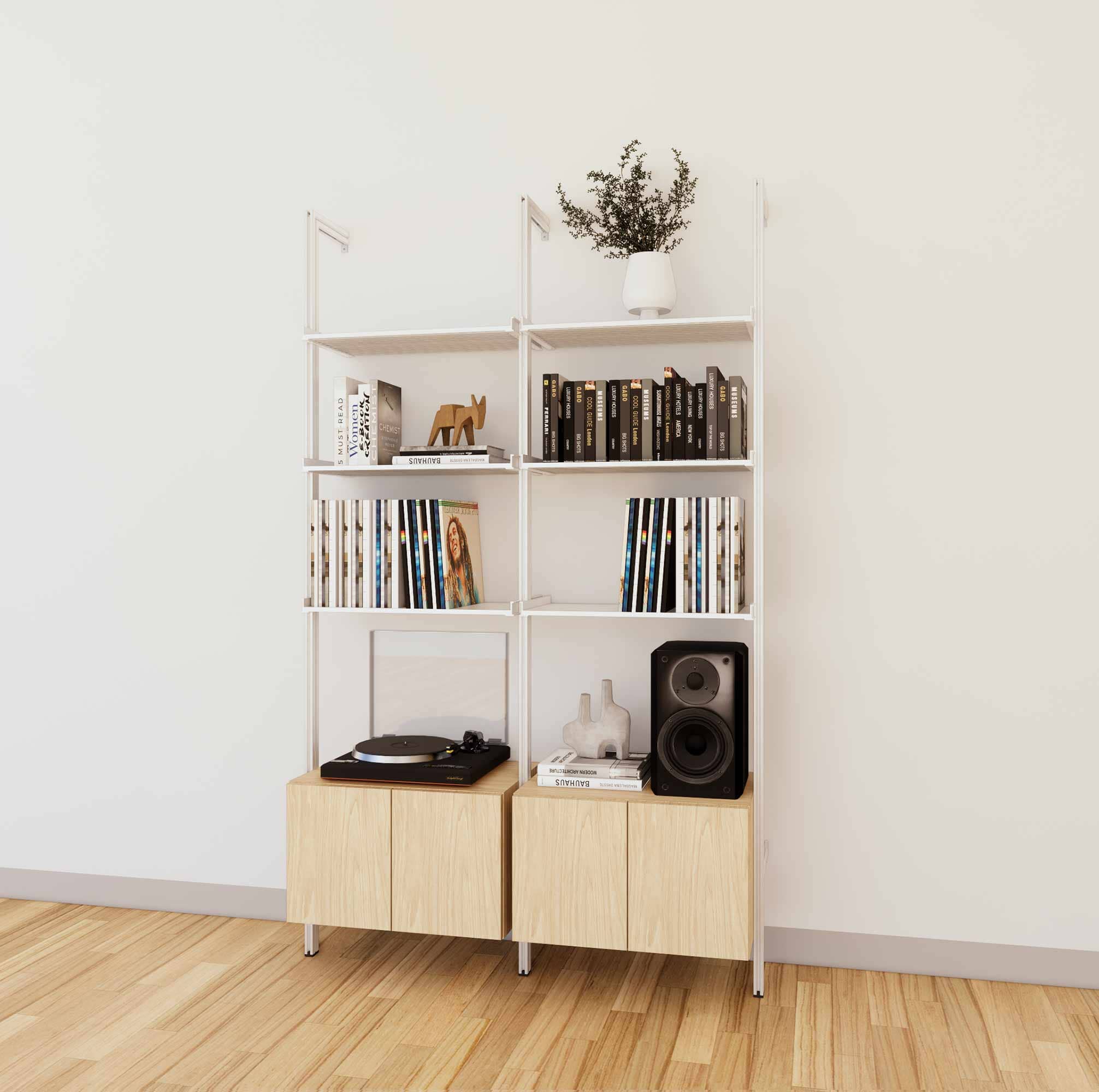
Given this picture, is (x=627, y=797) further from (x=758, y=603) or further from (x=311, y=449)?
(x=311, y=449)

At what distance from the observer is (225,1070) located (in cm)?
230

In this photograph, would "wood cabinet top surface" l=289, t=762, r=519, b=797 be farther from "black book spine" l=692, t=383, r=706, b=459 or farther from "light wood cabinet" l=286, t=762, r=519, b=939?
"black book spine" l=692, t=383, r=706, b=459

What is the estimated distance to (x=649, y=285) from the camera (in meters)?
2.75

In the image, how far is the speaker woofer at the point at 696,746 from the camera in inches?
102

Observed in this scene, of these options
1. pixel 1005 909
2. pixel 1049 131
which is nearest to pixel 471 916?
pixel 1005 909

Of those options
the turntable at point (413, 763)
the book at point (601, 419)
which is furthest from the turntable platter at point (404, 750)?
the book at point (601, 419)

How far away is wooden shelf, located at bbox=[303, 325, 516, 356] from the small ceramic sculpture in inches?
40.6

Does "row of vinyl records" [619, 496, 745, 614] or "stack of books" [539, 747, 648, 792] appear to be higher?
"row of vinyl records" [619, 496, 745, 614]

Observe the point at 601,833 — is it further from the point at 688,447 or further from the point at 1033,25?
the point at 1033,25

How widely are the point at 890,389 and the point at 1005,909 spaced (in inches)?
58.8

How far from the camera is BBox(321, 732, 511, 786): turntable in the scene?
274 centimetres

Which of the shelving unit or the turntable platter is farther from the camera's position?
the turntable platter

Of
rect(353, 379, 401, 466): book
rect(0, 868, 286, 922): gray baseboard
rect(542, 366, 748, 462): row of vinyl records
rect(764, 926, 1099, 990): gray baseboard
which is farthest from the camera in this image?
rect(0, 868, 286, 922): gray baseboard

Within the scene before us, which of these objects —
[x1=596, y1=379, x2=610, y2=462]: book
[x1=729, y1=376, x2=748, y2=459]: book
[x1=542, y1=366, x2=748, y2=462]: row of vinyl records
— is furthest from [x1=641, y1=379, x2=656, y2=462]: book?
[x1=729, y1=376, x2=748, y2=459]: book
